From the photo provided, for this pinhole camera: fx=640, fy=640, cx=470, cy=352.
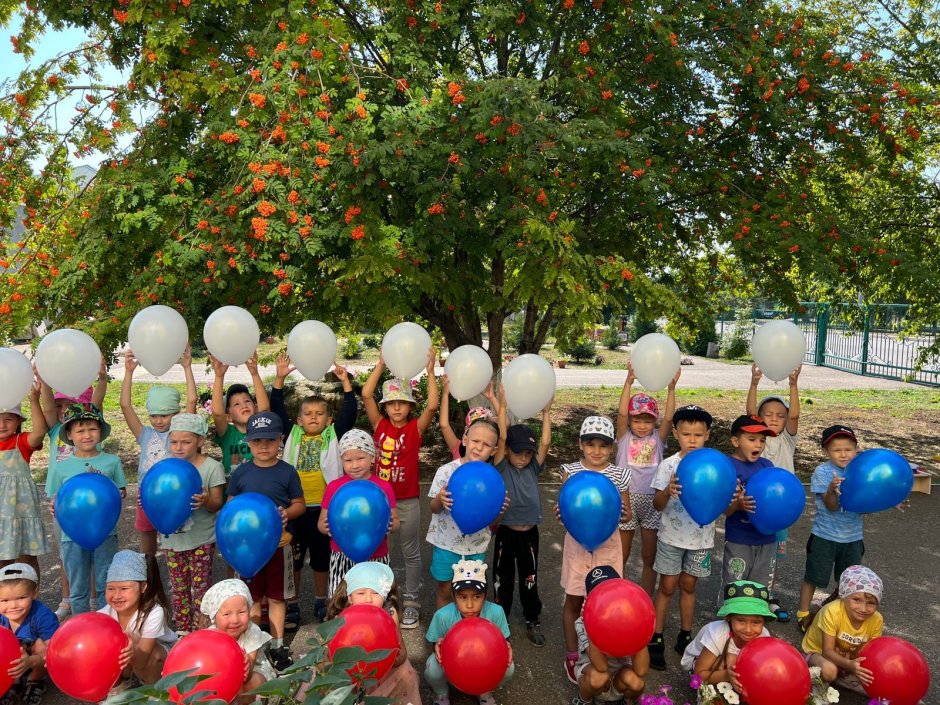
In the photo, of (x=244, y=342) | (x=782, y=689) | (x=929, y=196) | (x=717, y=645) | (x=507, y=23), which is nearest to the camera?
(x=782, y=689)

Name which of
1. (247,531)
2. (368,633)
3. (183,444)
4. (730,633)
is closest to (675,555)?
(730,633)

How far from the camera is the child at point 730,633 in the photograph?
2.92 metres

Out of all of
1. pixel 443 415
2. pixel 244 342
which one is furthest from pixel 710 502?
pixel 244 342

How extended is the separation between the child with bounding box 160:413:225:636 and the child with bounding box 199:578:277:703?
82 cm

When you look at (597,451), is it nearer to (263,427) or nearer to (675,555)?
(675,555)

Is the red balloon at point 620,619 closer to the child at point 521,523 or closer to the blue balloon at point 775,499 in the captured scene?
the child at point 521,523

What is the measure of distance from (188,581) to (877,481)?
152 inches

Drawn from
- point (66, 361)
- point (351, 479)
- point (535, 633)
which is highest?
point (66, 361)

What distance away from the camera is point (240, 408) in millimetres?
4125

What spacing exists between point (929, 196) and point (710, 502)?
19.0 ft

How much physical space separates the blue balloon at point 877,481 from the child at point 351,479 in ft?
8.50

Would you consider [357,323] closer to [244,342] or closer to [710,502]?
[244,342]

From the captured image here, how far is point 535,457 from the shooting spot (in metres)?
3.81

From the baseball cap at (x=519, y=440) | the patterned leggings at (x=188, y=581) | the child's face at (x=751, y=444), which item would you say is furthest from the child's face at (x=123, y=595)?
the child's face at (x=751, y=444)
